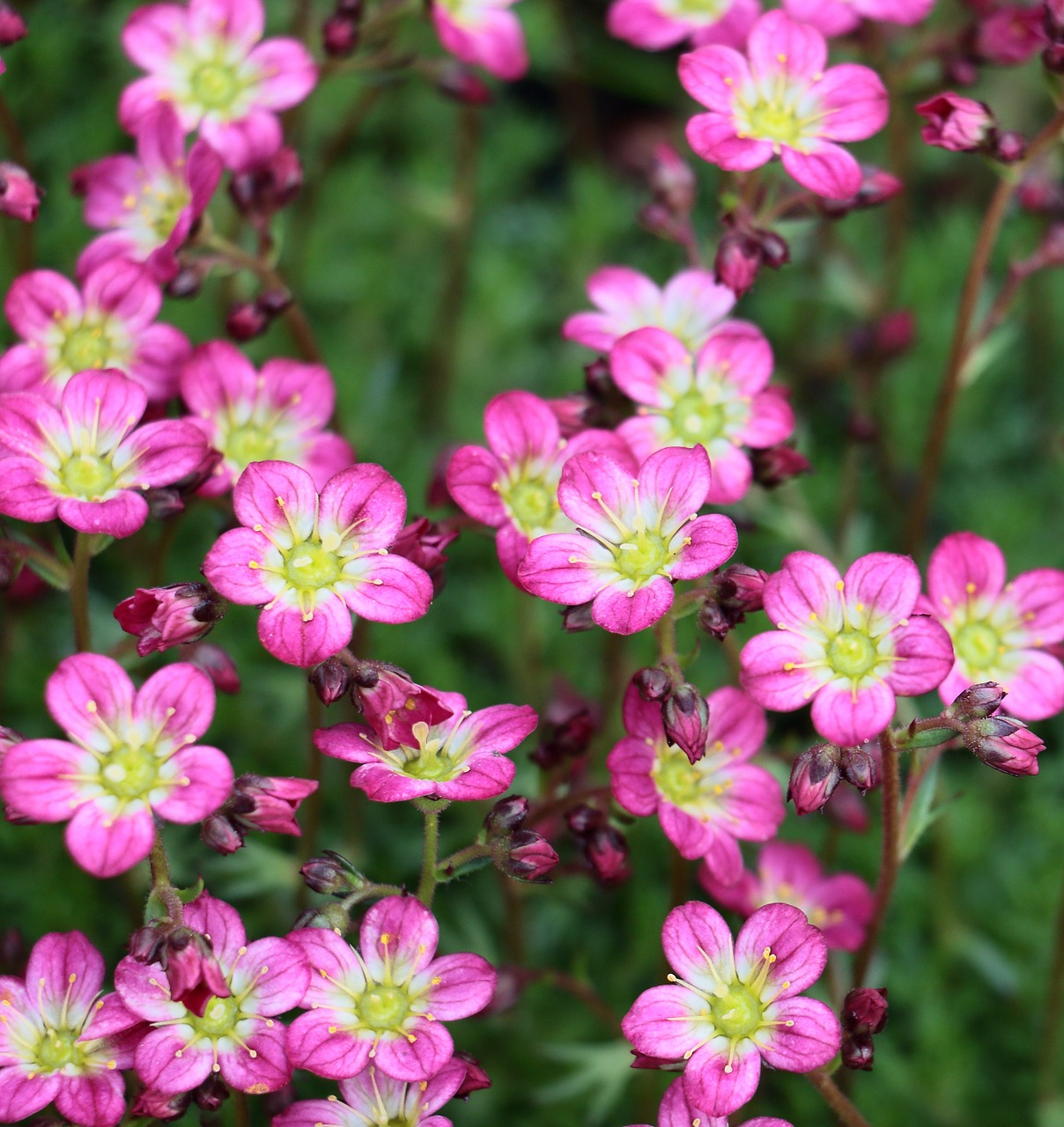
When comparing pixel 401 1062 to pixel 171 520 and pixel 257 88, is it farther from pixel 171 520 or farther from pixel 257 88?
pixel 257 88

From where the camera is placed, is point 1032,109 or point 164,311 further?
point 1032,109

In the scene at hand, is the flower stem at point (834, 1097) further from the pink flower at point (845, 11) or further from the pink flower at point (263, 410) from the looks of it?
the pink flower at point (845, 11)

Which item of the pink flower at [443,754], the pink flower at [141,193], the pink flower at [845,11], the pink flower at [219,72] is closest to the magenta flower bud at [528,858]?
the pink flower at [443,754]

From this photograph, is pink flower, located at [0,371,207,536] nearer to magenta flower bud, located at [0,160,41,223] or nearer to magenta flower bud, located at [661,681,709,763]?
magenta flower bud, located at [0,160,41,223]

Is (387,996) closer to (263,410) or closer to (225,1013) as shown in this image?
(225,1013)

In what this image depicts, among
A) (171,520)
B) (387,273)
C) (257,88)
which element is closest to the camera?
(171,520)

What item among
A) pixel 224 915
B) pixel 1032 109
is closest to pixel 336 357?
pixel 224 915
